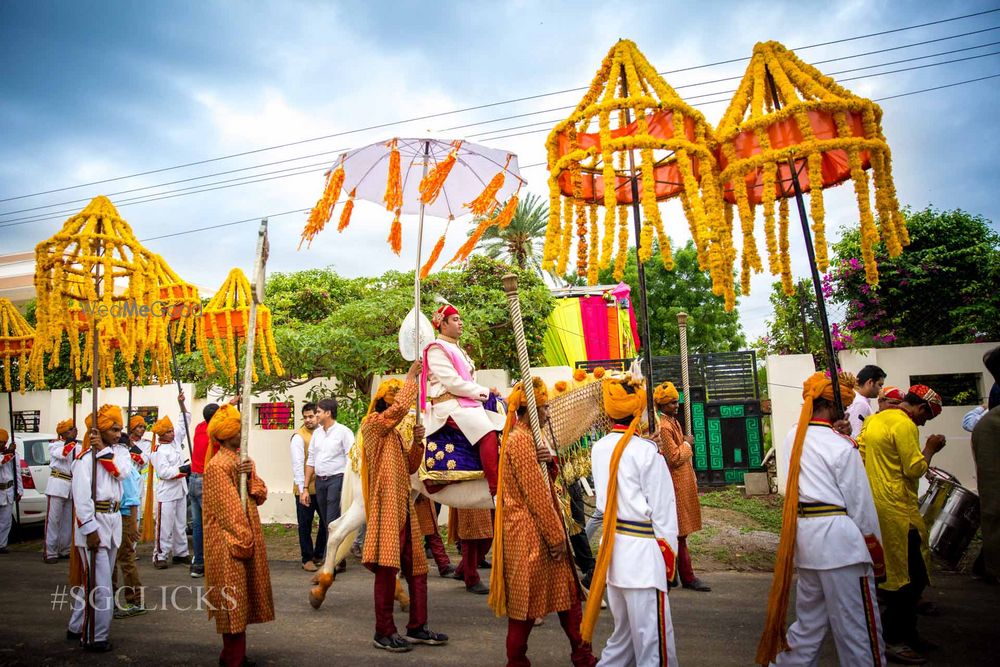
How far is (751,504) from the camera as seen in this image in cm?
926

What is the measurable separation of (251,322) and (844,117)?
403 cm

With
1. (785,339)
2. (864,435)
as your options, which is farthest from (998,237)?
(864,435)

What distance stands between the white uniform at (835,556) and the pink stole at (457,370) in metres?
2.65

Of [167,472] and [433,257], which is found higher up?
[433,257]

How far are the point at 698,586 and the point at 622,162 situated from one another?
3967 millimetres

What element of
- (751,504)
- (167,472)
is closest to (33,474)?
(167,472)

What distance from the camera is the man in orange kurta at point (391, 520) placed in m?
4.53

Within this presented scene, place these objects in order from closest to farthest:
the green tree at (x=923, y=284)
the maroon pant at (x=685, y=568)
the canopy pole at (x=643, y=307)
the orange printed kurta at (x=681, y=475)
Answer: the canopy pole at (x=643, y=307), the orange printed kurta at (x=681, y=475), the maroon pant at (x=685, y=568), the green tree at (x=923, y=284)

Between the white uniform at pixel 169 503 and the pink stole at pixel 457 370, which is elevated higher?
the pink stole at pixel 457 370

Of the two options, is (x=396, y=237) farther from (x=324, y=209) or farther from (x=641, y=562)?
(x=641, y=562)

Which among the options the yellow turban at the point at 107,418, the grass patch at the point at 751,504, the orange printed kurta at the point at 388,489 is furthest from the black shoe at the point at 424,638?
the grass patch at the point at 751,504

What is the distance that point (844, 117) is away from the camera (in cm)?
385

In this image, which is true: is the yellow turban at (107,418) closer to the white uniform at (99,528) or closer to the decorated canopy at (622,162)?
the white uniform at (99,528)

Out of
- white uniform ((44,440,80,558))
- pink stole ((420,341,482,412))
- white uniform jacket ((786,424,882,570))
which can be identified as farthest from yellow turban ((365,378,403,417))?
white uniform ((44,440,80,558))
